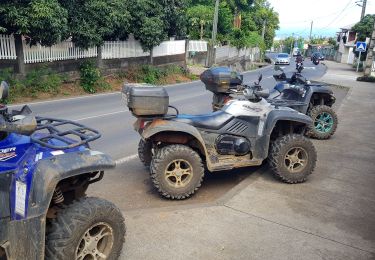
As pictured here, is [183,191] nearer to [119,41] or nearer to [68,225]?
[68,225]

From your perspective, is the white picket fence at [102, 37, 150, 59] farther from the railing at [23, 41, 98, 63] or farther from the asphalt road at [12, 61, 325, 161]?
the asphalt road at [12, 61, 325, 161]

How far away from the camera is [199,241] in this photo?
4109mm

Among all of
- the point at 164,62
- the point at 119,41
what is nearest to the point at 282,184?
the point at 119,41

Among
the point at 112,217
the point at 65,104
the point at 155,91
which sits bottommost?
the point at 65,104

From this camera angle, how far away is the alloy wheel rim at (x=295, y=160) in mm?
6041

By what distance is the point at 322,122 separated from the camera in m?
8.98

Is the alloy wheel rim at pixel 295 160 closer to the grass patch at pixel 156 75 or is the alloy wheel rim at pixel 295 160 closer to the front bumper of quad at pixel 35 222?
the front bumper of quad at pixel 35 222

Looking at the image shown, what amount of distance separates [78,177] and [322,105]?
23.2 ft

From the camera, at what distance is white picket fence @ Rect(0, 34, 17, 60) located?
45.9 ft

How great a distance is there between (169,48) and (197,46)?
22.9 ft

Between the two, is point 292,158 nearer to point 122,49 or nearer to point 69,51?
point 69,51

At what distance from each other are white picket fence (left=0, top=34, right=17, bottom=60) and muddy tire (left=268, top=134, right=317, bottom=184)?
38.3 feet

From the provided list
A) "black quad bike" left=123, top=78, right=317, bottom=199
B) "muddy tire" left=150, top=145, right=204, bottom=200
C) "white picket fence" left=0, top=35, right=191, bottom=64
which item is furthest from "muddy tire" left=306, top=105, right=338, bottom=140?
"white picket fence" left=0, top=35, right=191, bottom=64

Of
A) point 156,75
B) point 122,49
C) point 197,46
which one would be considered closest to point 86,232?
point 122,49
